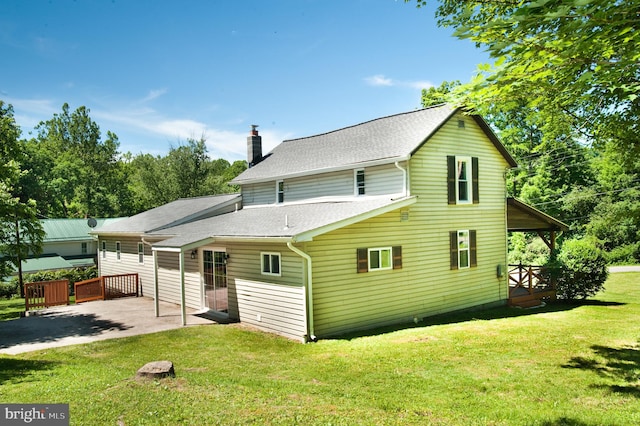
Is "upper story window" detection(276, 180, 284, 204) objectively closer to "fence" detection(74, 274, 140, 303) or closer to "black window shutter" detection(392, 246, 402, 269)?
"black window shutter" detection(392, 246, 402, 269)

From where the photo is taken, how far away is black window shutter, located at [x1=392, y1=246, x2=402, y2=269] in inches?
557

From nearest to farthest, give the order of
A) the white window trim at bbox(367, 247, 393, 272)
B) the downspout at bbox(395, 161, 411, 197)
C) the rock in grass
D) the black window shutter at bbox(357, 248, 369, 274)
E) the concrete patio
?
the rock in grass → the concrete patio → the black window shutter at bbox(357, 248, 369, 274) → the white window trim at bbox(367, 247, 393, 272) → the downspout at bbox(395, 161, 411, 197)

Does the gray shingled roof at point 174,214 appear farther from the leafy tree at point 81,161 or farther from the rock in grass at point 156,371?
the leafy tree at point 81,161

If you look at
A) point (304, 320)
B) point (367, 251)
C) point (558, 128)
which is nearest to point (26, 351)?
point (304, 320)

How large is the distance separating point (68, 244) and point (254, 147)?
23.6 meters

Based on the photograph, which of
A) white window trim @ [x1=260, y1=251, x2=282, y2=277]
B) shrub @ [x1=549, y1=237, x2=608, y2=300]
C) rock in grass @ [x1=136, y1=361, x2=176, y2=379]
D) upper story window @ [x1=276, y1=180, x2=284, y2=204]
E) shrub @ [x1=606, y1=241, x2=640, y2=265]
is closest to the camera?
rock in grass @ [x1=136, y1=361, x2=176, y2=379]

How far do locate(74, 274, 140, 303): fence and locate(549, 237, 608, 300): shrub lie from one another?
818 inches

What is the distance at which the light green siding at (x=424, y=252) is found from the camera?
1257 centimetres

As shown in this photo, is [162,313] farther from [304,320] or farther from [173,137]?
[173,137]

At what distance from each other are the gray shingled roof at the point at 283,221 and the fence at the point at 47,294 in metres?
4.46

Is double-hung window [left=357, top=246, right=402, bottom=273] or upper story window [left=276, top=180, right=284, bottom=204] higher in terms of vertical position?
upper story window [left=276, top=180, right=284, bottom=204]

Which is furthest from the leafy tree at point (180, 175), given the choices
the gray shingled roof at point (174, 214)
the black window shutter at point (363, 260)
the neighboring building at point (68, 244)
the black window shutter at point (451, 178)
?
the black window shutter at point (363, 260)

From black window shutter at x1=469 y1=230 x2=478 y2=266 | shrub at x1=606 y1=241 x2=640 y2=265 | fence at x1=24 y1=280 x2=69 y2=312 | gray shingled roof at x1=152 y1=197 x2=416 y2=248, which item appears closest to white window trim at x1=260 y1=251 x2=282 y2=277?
gray shingled roof at x1=152 y1=197 x2=416 y2=248

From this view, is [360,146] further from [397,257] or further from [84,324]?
[84,324]
